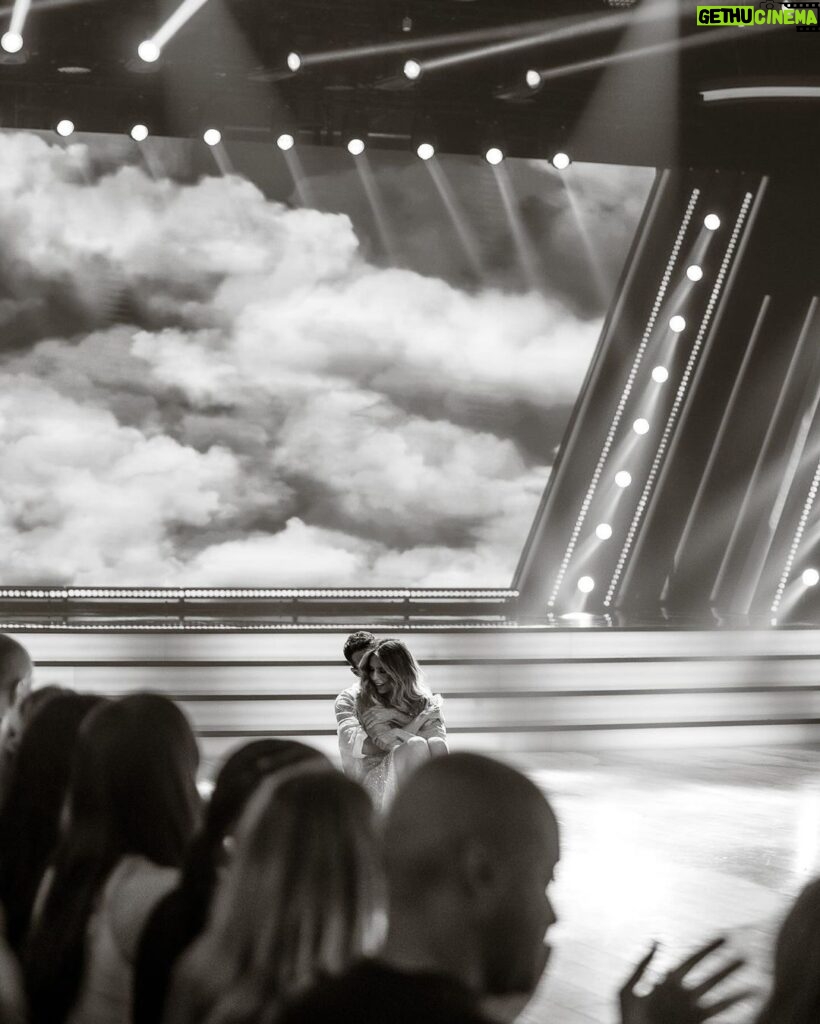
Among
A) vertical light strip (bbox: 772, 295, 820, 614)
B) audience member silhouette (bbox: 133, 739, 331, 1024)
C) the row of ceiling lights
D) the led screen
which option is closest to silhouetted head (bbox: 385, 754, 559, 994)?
audience member silhouette (bbox: 133, 739, 331, 1024)

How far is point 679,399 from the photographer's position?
958 cm

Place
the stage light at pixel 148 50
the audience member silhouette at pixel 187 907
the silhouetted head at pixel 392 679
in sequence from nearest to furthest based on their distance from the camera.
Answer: the audience member silhouette at pixel 187 907 < the silhouetted head at pixel 392 679 < the stage light at pixel 148 50

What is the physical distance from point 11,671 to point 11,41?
5315 millimetres

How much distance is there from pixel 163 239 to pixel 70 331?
0.86 metres

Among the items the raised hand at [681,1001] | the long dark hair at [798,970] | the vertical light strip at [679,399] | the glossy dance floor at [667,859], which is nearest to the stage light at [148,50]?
the vertical light strip at [679,399]

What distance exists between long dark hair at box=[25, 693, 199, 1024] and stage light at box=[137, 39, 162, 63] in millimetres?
6287

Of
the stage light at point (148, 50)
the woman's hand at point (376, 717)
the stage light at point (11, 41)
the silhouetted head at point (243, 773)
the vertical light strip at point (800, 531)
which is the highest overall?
the stage light at point (148, 50)

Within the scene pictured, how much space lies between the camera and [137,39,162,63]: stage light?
24.5 ft

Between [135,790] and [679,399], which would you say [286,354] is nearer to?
[679,399]

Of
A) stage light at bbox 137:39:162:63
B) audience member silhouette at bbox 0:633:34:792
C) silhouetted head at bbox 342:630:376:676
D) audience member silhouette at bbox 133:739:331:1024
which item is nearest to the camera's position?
audience member silhouette at bbox 133:739:331:1024

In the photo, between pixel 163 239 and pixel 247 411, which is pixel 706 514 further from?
pixel 163 239

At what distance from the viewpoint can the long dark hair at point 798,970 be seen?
1.01m

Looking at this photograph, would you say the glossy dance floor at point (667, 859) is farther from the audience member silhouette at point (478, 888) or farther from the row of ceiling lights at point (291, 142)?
the row of ceiling lights at point (291, 142)

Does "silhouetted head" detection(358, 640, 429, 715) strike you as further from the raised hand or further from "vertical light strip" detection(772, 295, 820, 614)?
"vertical light strip" detection(772, 295, 820, 614)
